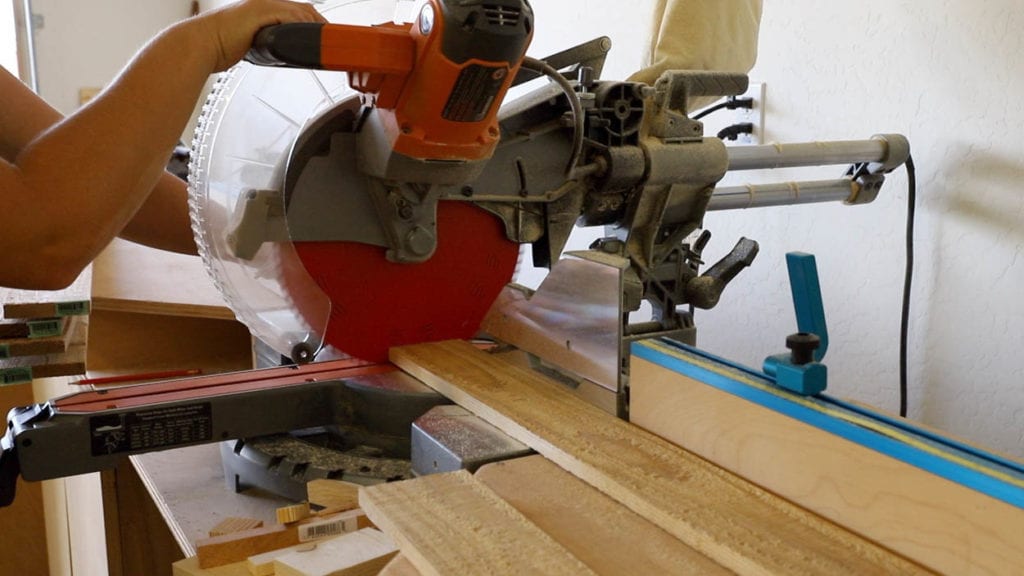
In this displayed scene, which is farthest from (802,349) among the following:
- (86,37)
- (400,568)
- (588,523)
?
(86,37)

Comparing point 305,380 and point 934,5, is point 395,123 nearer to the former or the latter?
point 305,380

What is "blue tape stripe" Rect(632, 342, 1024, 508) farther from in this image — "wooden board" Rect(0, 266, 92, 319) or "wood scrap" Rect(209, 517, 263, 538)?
"wooden board" Rect(0, 266, 92, 319)

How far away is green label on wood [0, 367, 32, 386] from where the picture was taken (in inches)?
48.2

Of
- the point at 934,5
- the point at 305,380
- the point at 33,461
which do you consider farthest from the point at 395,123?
the point at 934,5

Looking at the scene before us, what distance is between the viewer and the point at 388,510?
0.76m

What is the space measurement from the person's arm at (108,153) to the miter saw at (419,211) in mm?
53

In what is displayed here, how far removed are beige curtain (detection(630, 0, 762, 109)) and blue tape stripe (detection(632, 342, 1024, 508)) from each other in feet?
1.65

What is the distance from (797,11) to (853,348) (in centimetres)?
66

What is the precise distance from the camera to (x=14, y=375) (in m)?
1.23

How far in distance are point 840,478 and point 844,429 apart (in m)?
0.04

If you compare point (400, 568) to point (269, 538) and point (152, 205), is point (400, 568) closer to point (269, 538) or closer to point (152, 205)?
point (269, 538)

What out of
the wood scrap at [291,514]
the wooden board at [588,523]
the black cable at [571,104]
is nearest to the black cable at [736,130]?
the black cable at [571,104]

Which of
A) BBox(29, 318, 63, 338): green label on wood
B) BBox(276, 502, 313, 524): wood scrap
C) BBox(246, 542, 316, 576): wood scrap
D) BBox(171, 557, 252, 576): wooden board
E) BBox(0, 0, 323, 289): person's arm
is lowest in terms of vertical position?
BBox(171, 557, 252, 576): wooden board

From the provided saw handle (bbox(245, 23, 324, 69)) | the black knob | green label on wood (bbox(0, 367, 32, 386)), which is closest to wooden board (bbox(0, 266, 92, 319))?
green label on wood (bbox(0, 367, 32, 386))
